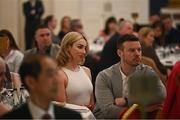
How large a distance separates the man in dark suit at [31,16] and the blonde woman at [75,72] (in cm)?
721

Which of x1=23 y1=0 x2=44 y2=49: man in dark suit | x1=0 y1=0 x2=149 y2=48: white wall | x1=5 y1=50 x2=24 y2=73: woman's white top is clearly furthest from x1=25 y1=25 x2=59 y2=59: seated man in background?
x1=0 y1=0 x2=149 y2=48: white wall

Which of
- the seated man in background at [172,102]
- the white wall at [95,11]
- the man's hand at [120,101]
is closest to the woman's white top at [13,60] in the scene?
the man's hand at [120,101]

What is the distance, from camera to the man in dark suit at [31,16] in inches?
464

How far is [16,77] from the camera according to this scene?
4.52 m

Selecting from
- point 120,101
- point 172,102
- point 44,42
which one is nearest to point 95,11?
point 44,42

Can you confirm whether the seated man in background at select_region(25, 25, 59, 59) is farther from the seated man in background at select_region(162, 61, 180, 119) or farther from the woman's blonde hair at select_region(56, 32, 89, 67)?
the seated man in background at select_region(162, 61, 180, 119)

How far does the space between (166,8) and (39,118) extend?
1235 cm

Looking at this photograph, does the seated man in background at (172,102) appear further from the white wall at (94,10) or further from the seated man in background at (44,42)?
the white wall at (94,10)

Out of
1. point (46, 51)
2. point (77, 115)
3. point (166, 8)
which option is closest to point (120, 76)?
point (77, 115)

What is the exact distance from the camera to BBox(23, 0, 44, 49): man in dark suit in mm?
11781

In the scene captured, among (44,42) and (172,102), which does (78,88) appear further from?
(44,42)

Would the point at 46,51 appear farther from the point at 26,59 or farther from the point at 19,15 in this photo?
the point at 19,15

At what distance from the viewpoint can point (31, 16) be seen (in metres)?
11.9

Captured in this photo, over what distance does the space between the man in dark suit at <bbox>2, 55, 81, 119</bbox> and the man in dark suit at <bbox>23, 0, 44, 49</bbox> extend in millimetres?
9156
